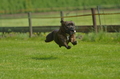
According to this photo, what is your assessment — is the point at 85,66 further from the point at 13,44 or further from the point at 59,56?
the point at 13,44

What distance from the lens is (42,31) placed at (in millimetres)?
21734

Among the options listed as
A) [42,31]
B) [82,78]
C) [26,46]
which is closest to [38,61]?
[82,78]

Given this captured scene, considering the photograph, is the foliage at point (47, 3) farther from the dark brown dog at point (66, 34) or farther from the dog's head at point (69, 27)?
the dog's head at point (69, 27)

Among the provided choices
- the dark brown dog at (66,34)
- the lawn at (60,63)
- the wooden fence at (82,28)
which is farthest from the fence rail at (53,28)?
the dark brown dog at (66,34)

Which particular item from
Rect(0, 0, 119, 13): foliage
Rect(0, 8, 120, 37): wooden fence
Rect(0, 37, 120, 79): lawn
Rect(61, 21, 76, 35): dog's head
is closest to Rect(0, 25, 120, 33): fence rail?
Rect(0, 8, 120, 37): wooden fence

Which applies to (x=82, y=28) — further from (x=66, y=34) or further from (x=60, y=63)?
(x=60, y=63)

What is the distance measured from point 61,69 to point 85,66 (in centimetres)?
75

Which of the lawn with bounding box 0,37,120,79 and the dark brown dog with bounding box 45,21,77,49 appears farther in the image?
the dark brown dog with bounding box 45,21,77,49

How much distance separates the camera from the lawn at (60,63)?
30.9 ft

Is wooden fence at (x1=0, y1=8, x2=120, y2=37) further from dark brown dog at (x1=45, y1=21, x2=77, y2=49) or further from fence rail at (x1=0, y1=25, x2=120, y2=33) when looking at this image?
dark brown dog at (x1=45, y1=21, x2=77, y2=49)

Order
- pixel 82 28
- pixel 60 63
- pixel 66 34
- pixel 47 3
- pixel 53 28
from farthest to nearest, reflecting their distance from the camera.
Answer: pixel 47 3 → pixel 53 28 → pixel 82 28 → pixel 66 34 → pixel 60 63

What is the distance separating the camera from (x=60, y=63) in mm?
11367

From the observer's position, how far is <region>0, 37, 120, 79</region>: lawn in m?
9.43

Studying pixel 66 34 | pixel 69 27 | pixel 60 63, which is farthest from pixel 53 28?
pixel 60 63
